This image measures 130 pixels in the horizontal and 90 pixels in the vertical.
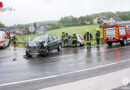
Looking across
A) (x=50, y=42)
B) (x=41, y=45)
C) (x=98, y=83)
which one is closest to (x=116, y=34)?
(x=50, y=42)

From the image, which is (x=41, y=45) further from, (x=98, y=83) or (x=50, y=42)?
(x=98, y=83)

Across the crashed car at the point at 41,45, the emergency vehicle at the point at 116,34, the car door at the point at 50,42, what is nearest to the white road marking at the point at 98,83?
the crashed car at the point at 41,45

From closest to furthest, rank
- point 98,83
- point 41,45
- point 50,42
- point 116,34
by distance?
point 98,83 → point 41,45 → point 50,42 → point 116,34

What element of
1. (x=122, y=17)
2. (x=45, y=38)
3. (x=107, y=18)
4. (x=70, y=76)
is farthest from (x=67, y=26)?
(x=70, y=76)

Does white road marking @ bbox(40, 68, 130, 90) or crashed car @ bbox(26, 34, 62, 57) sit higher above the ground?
crashed car @ bbox(26, 34, 62, 57)

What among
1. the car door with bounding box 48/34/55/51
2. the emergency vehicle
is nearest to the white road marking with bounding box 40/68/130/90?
the car door with bounding box 48/34/55/51

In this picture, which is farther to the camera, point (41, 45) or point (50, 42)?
point (50, 42)

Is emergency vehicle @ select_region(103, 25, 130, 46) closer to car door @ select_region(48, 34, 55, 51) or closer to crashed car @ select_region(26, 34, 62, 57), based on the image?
car door @ select_region(48, 34, 55, 51)

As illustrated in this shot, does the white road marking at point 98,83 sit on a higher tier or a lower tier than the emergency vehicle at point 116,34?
lower

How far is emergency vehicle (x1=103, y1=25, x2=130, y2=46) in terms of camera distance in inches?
802

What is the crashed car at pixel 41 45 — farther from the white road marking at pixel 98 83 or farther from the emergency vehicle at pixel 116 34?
the white road marking at pixel 98 83

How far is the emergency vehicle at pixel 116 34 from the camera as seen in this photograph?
20375mm

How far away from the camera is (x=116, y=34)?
2039 centimetres

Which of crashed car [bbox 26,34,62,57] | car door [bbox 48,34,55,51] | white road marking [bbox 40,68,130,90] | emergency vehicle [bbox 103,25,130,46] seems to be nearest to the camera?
white road marking [bbox 40,68,130,90]
